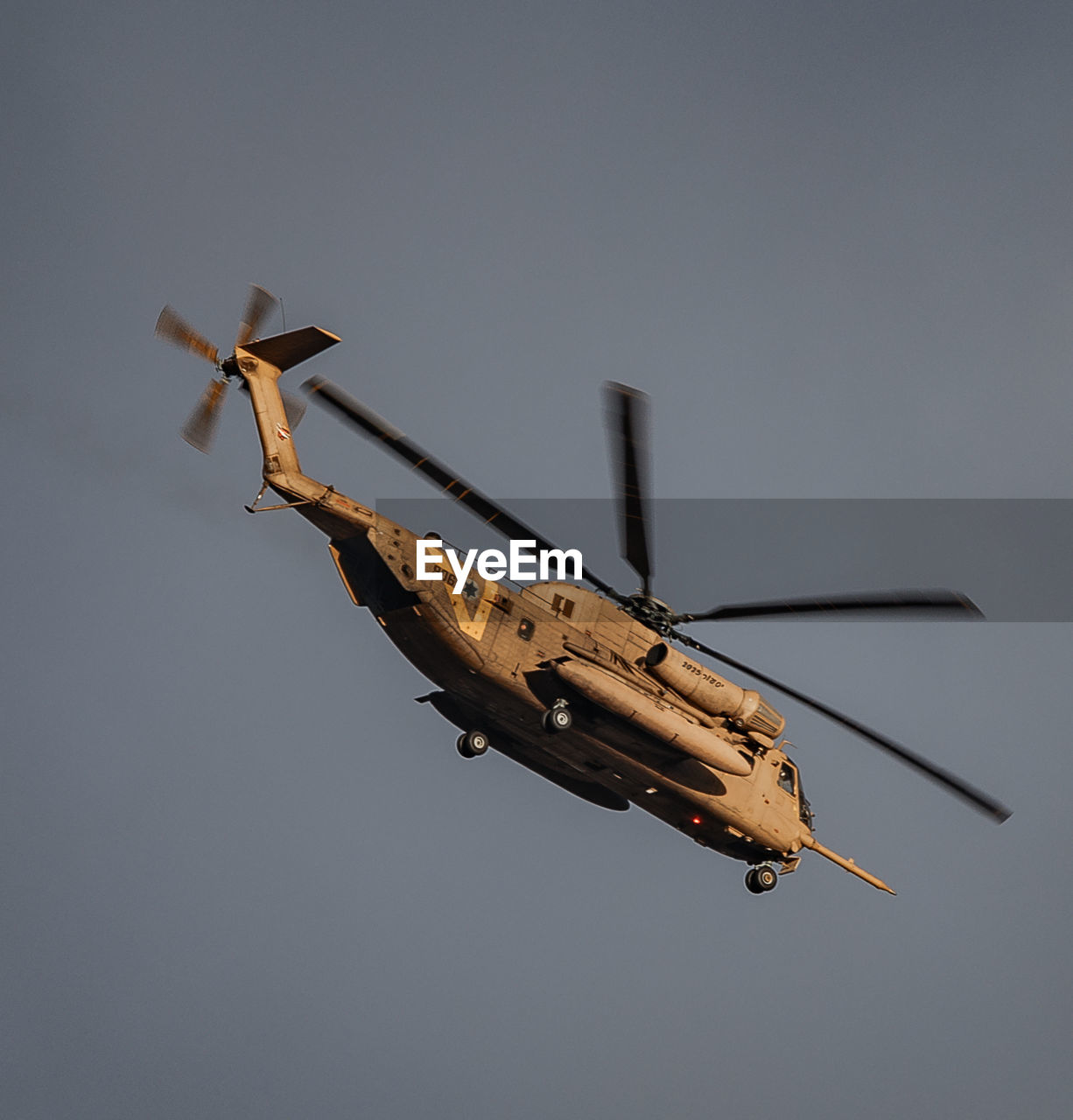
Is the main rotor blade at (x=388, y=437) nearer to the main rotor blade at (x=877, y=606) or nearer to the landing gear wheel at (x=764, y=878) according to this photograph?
the main rotor blade at (x=877, y=606)

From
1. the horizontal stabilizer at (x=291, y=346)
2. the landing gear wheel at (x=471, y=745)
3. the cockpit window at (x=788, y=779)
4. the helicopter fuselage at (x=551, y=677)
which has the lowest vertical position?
the landing gear wheel at (x=471, y=745)

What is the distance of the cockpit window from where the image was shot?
31109 mm

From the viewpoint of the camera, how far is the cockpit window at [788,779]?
31.1 meters

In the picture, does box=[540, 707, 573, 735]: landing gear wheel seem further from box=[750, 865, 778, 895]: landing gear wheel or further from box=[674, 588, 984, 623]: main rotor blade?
box=[750, 865, 778, 895]: landing gear wheel

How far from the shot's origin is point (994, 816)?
27062mm

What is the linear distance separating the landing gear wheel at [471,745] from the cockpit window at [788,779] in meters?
7.31

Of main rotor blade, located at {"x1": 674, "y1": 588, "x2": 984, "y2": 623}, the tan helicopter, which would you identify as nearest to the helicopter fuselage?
the tan helicopter

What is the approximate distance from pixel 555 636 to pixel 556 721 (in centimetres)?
169

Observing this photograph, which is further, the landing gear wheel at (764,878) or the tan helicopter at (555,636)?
the landing gear wheel at (764,878)

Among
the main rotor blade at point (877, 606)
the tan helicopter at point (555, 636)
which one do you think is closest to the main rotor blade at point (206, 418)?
the tan helicopter at point (555, 636)

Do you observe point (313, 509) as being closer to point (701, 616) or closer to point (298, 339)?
point (298, 339)

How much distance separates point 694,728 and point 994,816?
603 centimetres

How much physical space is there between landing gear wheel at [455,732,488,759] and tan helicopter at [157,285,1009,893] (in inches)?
1.5

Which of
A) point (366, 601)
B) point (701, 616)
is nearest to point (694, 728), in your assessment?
point (701, 616)
